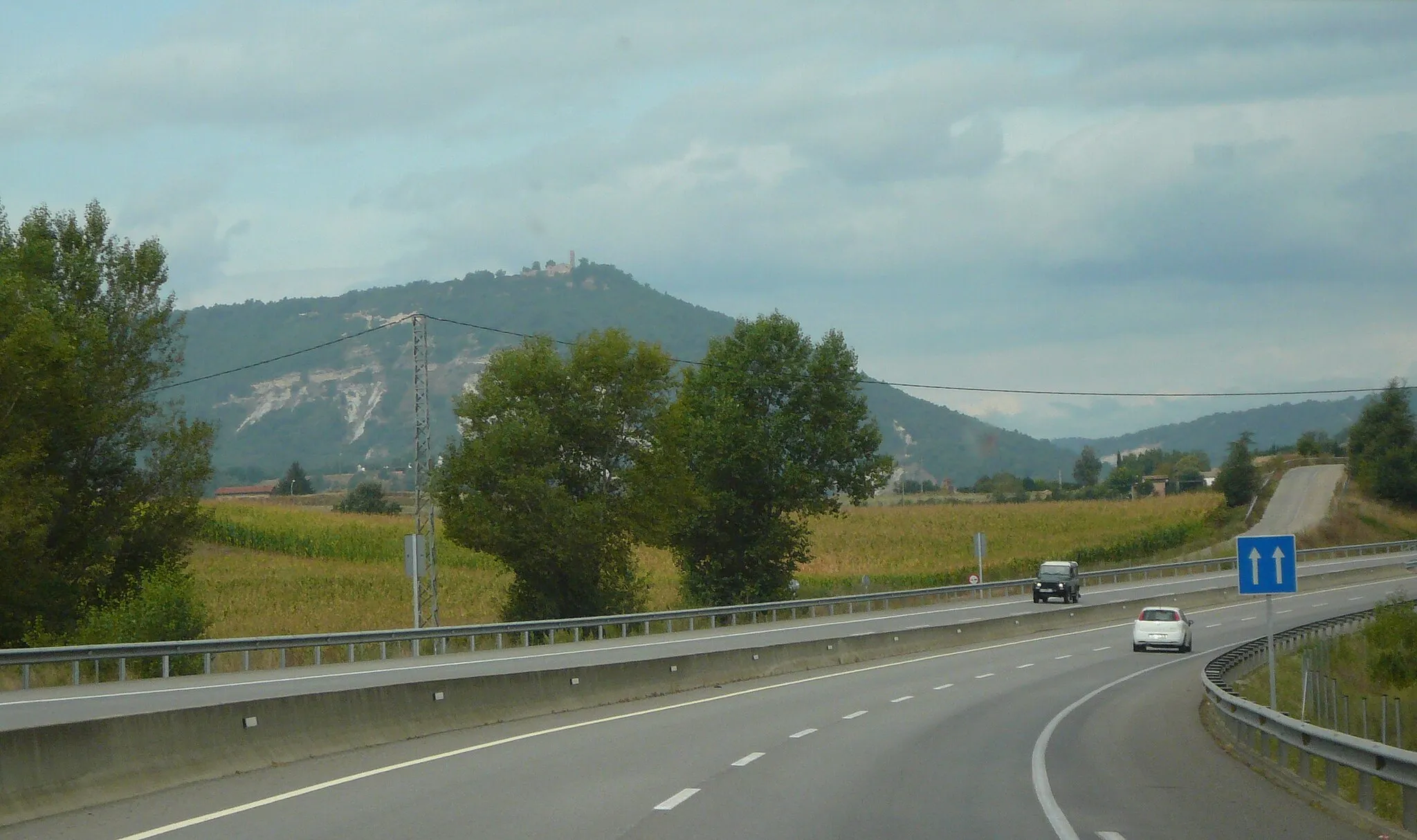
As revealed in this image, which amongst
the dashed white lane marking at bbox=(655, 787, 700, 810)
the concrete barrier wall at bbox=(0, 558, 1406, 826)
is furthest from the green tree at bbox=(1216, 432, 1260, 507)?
the dashed white lane marking at bbox=(655, 787, 700, 810)

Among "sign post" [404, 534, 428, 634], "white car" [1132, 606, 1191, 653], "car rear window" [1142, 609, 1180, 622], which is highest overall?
"sign post" [404, 534, 428, 634]

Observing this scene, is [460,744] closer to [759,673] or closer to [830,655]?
[759,673]

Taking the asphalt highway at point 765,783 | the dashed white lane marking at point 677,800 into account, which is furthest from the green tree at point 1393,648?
the dashed white lane marking at point 677,800

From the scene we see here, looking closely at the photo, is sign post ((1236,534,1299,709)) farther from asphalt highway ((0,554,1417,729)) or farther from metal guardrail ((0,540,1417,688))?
metal guardrail ((0,540,1417,688))

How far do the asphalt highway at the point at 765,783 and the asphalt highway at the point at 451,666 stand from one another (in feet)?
7.51

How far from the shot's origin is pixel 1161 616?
45031mm

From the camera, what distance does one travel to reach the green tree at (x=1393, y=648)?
45.4 meters

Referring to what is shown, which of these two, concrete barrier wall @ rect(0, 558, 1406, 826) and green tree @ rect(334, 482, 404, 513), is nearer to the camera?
concrete barrier wall @ rect(0, 558, 1406, 826)

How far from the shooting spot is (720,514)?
232 ft

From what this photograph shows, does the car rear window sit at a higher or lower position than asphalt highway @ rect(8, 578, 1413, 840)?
lower

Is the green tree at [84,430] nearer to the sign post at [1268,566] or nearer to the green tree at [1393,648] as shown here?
the sign post at [1268,566]

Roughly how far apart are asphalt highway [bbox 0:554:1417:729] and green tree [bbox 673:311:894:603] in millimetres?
7540

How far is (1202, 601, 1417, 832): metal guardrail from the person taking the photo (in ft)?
34.6

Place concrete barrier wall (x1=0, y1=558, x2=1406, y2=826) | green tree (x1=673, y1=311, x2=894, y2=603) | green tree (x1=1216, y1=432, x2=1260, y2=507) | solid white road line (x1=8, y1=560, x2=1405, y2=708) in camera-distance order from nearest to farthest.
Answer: concrete barrier wall (x1=0, y1=558, x2=1406, y2=826) → solid white road line (x1=8, y1=560, x2=1405, y2=708) → green tree (x1=673, y1=311, x2=894, y2=603) → green tree (x1=1216, y1=432, x2=1260, y2=507)
